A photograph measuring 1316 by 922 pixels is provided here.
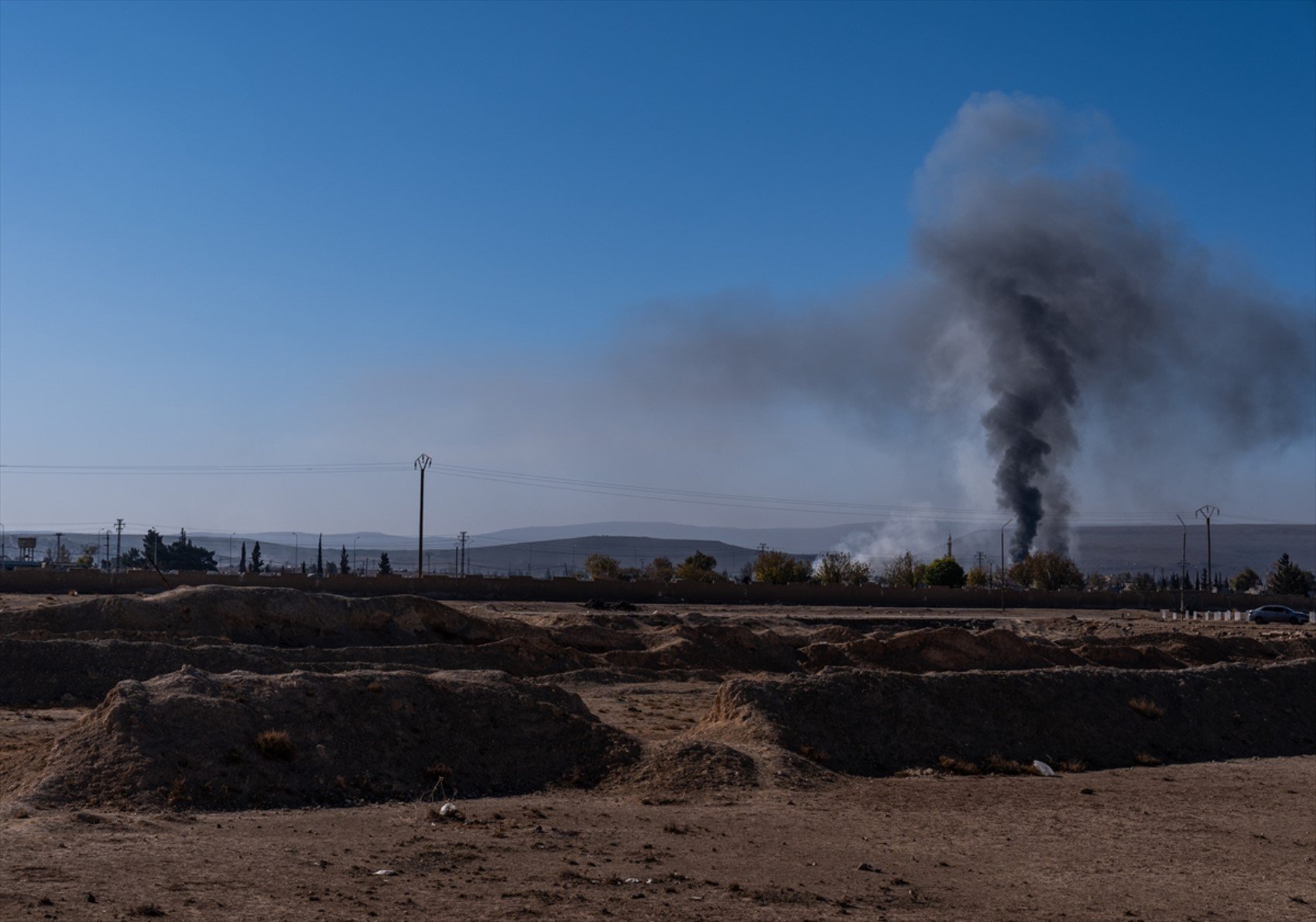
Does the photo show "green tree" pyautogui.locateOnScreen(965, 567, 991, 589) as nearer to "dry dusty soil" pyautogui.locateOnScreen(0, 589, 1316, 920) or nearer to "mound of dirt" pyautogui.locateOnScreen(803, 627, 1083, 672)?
"mound of dirt" pyautogui.locateOnScreen(803, 627, 1083, 672)

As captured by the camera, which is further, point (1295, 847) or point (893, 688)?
point (893, 688)

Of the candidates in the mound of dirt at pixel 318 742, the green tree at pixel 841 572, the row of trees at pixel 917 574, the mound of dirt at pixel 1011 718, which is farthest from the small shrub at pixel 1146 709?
the green tree at pixel 841 572

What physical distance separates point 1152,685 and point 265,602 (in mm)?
27007

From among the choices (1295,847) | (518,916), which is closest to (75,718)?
(518,916)

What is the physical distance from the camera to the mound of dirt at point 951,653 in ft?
141

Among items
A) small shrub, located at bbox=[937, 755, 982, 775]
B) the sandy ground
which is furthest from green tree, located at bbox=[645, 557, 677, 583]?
the sandy ground

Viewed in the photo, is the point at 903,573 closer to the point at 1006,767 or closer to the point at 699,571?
the point at 699,571

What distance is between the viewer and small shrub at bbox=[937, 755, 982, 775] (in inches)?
944

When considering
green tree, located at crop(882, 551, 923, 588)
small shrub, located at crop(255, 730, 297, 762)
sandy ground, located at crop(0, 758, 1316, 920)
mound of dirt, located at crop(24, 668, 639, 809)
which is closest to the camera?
sandy ground, located at crop(0, 758, 1316, 920)

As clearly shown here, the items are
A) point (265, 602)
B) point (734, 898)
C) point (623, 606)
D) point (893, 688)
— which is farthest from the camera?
point (623, 606)

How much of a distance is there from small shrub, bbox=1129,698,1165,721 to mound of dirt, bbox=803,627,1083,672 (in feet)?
43.7

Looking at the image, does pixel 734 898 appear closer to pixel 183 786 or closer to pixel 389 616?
pixel 183 786

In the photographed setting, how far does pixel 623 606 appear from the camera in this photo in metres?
75.8

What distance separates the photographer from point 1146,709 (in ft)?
94.3
